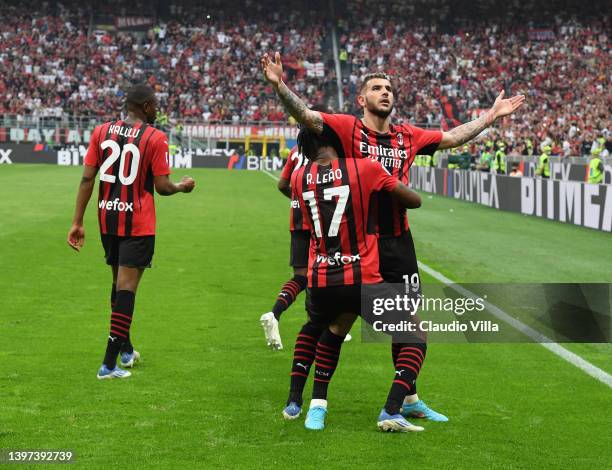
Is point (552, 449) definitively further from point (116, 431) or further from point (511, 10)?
point (511, 10)

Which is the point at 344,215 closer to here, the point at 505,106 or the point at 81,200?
the point at 505,106

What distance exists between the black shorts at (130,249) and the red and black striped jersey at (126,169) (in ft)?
0.18

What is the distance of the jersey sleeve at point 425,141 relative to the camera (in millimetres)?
6174

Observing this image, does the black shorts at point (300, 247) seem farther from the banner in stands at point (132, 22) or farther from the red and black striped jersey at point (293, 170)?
the banner in stands at point (132, 22)

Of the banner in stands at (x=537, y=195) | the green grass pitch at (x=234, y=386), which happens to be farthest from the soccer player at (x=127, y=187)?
the banner in stands at (x=537, y=195)

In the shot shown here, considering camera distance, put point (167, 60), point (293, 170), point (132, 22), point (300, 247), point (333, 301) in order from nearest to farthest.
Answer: point (333, 301) → point (293, 170) → point (300, 247) → point (167, 60) → point (132, 22)

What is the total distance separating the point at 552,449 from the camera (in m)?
5.34

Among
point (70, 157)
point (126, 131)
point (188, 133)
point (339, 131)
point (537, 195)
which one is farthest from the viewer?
point (188, 133)

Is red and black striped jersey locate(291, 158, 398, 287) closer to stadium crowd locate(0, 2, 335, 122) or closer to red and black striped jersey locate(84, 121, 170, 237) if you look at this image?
red and black striped jersey locate(84, 121, 170, 237)

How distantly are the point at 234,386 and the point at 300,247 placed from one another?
1678 mm

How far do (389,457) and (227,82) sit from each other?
5488cm

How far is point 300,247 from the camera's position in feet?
26.4

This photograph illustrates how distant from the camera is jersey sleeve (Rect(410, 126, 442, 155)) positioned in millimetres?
6174
